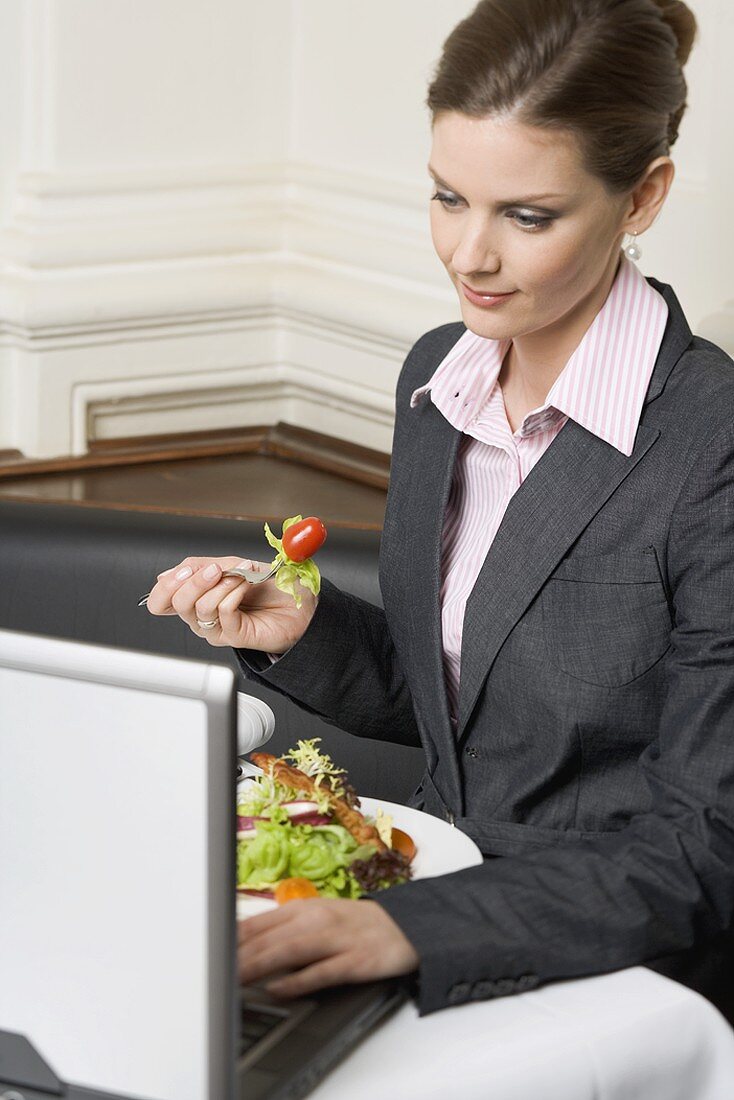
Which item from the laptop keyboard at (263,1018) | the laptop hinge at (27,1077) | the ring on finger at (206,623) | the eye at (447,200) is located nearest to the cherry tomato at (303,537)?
the ring on finger at (206,623)

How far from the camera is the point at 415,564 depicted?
5.61 feet

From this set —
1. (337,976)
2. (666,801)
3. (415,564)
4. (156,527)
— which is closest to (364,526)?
(156,527)

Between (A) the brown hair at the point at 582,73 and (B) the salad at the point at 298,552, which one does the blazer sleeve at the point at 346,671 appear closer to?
(B) the salad at the point at 298,552

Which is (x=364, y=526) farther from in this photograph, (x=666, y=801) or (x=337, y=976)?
(x=337, y=976)

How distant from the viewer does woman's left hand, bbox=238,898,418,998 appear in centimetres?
108

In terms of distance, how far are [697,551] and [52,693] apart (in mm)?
708

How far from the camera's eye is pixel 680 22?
1.50m

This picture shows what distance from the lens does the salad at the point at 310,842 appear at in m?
1.27

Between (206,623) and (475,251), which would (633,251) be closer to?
(475,251)

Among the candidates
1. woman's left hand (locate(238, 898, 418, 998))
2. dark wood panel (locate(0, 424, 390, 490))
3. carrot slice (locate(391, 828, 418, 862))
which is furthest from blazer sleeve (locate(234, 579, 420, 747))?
dark wood panel (locate(0, 424, 390, 490))

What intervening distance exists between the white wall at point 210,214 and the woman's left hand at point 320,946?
1604mm

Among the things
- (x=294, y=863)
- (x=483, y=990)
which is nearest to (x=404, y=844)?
(x=294, y=863)

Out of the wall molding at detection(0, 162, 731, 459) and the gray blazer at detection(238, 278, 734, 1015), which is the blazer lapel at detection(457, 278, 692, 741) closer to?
the gray blazer at detection(238, 278, 734, 1015)

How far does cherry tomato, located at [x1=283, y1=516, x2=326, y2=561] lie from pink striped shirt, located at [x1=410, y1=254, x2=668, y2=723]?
0.60ft
